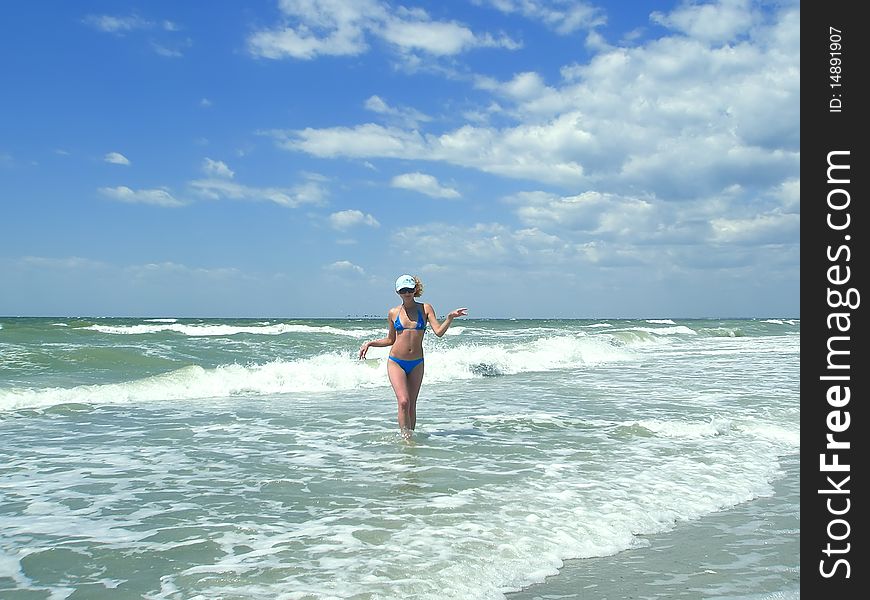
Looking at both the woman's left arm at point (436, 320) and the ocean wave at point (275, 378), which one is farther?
the ocean wave at point (275, 378)

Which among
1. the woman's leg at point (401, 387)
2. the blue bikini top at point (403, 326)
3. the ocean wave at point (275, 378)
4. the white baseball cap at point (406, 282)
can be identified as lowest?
the ocean wave at point (275, 378)

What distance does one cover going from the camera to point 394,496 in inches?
240

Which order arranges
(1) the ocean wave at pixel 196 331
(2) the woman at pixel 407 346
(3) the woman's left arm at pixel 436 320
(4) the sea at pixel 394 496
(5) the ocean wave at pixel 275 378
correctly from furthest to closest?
(1) the ocean wave at pixel 196 331 → (5) the ocean wave at pixel 275 378 → (2) the woman at pixel 407 346 → (3) the woman's left arm at pixel 436 320 → (4) the sea at pixel 394 496

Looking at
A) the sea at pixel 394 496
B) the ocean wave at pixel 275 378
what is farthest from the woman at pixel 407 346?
the ocean wave at pixel 275 378

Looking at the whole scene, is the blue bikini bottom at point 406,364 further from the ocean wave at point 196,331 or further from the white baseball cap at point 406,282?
the ocean wave at point 196,331

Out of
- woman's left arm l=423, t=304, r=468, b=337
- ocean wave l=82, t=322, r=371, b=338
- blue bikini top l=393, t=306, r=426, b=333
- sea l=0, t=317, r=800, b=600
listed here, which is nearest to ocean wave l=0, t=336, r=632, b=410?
sea l=0, t=317, r=800, b=600

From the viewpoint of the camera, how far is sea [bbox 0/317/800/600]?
4320 millimetres

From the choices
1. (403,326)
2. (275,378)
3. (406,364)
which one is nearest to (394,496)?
(406,364)

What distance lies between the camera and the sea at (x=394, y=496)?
432cm

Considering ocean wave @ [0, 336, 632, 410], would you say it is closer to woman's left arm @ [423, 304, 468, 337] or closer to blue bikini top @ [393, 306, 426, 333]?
blue bikini top @ [393, 306, 426, 333]

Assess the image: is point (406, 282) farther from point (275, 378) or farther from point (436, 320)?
point (275, 378)

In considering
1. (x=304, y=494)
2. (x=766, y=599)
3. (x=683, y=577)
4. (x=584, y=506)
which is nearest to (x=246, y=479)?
(x=304, y=494)
